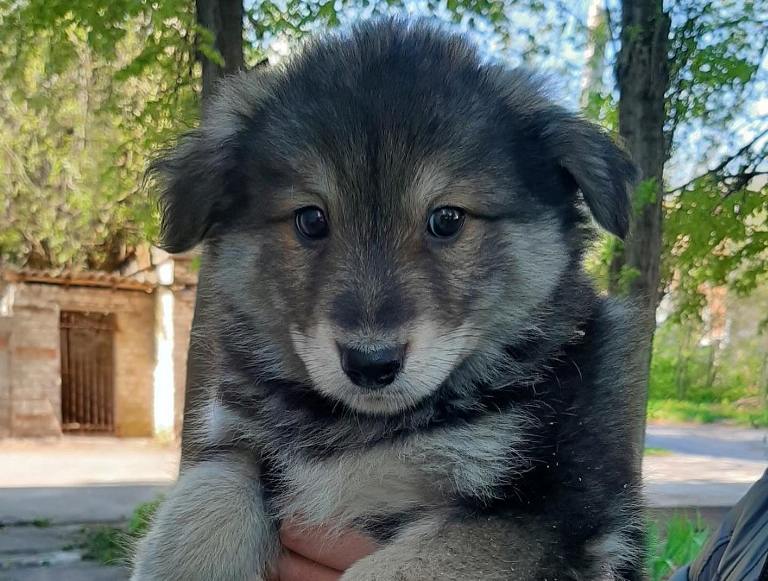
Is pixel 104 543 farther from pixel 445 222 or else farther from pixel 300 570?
pixel 445 222

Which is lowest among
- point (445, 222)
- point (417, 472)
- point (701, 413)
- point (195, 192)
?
point (701, 413)

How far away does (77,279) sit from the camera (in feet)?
54.1

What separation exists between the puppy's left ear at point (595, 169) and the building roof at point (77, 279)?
612 inches

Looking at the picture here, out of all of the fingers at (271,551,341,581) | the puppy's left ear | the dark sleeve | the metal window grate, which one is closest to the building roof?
the metal window grate

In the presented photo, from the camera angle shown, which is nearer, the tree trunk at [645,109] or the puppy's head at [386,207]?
the puppy's head at [386,207]

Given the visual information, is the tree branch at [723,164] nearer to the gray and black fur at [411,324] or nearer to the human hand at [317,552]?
the gray and black fur at [411,324]

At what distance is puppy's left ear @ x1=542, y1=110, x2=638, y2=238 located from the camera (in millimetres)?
2223

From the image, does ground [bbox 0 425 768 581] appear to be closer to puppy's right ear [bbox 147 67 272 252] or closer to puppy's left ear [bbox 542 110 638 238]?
puppy's left ear [bbox 542 110 638 238]

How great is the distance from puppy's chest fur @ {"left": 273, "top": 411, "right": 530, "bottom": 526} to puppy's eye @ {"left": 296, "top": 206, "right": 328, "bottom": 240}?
0.60 metres

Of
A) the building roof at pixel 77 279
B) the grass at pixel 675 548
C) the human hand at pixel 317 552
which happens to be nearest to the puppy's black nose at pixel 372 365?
the human hand at pixel 317 552

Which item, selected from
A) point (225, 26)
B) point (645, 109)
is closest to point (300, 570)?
point (645, 109)

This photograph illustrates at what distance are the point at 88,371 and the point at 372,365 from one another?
17916 millimetres

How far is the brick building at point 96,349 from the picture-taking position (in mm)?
16016

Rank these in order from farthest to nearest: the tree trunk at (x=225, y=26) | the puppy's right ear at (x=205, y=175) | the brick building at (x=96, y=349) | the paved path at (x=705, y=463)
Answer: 1. the brick building at (x=96, y=349)
2. the paved path at (x=705, y=463)
3. the tree trunk at (x=225, y=26)
4. the puppy's right ear at (x=205, y=175)
